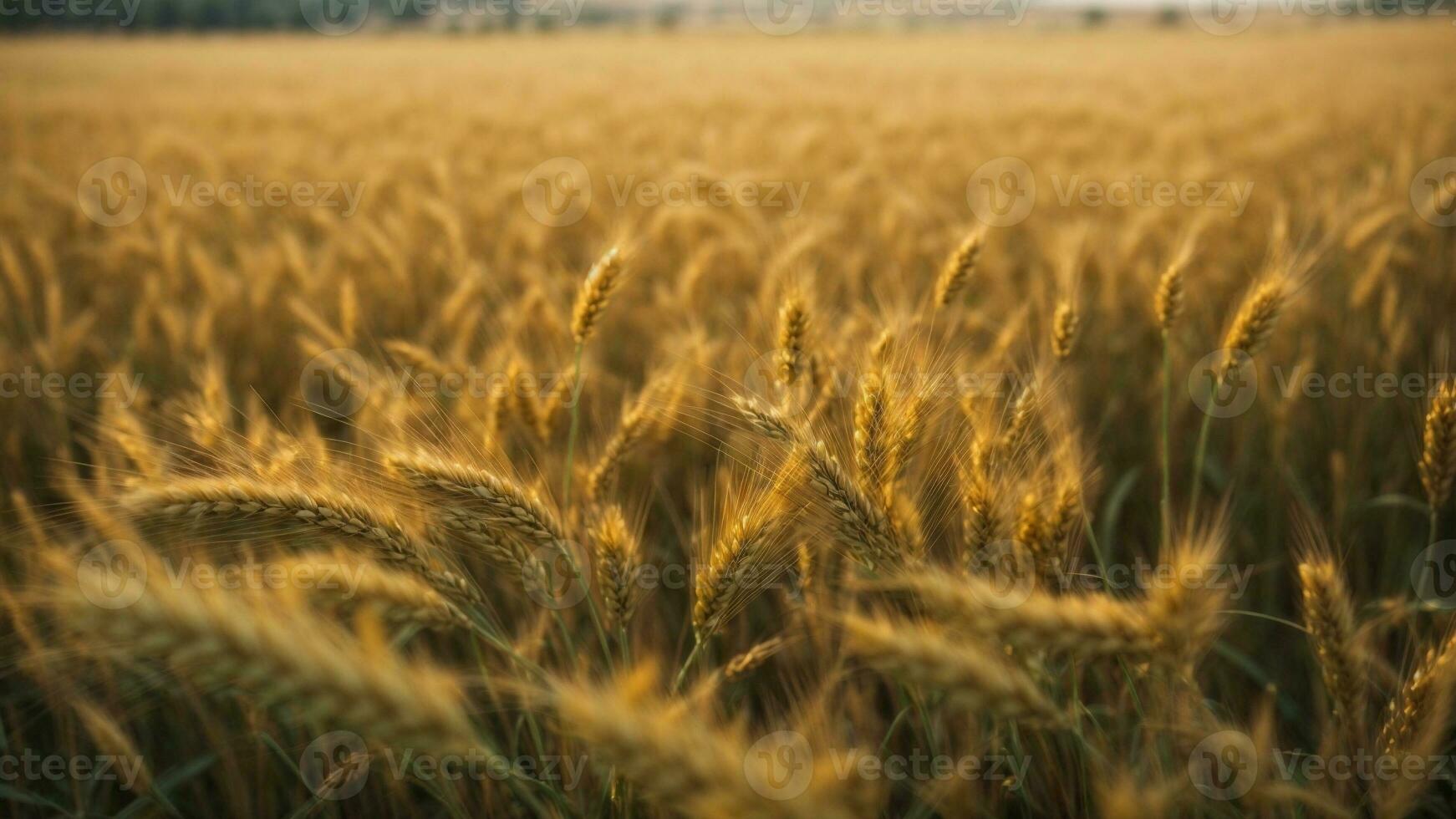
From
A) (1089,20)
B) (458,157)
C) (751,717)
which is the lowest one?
(751,717)

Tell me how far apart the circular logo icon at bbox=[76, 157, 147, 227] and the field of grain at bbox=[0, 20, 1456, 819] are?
0.22 feet

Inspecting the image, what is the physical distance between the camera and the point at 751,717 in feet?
5.42

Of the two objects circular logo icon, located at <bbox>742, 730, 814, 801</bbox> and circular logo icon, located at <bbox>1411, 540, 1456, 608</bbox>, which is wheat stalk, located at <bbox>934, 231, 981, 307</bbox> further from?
circular logo icon, located at <bbox>1411, 540, 1456, 608</bbox>

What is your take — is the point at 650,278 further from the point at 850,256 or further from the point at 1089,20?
the point at 1089,20

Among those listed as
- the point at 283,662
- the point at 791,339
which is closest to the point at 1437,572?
the point at 791,339

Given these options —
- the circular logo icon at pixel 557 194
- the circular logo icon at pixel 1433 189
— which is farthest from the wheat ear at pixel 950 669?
the circular logo icon at pixel 557 194

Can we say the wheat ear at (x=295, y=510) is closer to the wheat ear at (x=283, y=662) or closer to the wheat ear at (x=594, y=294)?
the wheat ear at (x=283, y=662)

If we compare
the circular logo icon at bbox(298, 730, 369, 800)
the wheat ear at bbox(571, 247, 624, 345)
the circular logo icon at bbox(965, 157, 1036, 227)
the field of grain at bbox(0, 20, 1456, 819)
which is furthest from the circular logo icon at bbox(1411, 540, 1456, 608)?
the circular logo icon at bbox(965, 157, 1036, 227)

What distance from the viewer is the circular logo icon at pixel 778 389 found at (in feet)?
3.58

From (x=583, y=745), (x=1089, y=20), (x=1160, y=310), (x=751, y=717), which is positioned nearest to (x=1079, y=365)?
(x=1160, y=310)

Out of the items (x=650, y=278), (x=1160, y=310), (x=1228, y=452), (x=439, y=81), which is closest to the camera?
(x=1160, y=310)

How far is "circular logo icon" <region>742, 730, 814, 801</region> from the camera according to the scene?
637mm

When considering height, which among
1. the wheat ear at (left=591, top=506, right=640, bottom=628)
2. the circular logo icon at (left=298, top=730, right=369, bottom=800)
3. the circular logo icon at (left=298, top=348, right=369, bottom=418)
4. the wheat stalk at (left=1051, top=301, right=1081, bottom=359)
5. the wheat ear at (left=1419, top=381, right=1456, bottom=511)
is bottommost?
the circular logo icon at (left=298, top=730, right=369, bottom=800)

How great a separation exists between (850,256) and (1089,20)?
66.4 m
